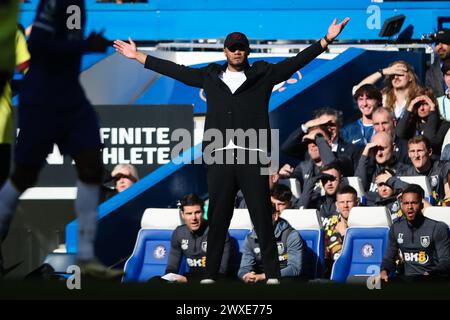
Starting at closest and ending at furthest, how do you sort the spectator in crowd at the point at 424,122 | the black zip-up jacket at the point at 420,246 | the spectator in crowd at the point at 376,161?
the black zip-up jacket at the point at 420,246
the spectator in crowd at the point at 376,161
the spectator in crowd at the point at 424,122

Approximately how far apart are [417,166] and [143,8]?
480 centimetres

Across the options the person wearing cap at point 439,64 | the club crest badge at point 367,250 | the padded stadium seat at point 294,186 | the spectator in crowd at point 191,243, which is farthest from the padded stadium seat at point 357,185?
the person wearing cap at point 439,64

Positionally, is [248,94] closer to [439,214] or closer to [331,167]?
[439,214]

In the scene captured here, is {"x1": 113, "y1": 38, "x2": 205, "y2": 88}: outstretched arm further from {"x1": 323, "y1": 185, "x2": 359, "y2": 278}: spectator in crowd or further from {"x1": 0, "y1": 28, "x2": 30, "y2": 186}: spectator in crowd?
{"x1": 323, "y1": 185, "x2": 359, "y2": 278}: spectator in crowd

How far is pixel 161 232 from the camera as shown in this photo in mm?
10445

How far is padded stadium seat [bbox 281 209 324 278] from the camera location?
31.8 ft

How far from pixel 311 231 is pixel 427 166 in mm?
1351

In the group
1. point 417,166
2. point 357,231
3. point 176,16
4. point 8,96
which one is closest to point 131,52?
point 8,96

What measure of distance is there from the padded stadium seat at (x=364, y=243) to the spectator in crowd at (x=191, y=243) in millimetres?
976

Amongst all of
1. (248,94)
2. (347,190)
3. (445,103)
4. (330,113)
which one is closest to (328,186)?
(347,190)

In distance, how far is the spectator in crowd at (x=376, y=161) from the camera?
417 inches

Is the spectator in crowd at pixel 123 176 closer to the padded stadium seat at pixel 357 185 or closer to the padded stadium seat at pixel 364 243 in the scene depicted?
the padded stadium seat at pixel 357 185
